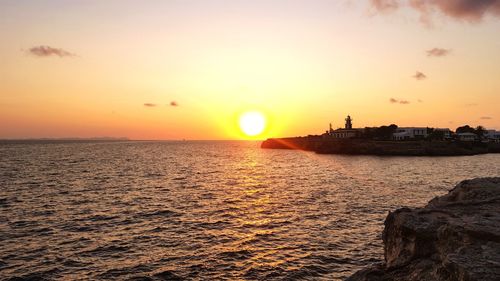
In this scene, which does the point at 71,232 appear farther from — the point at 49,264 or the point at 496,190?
the point at 496,190

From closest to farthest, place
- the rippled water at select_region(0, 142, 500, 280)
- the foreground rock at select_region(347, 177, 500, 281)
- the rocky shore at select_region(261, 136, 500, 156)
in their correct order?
the foreground rock at select_region(347, 177, 500, 281) → the rippled water at select_region(0, 142, 500, 280) → the rocky shore at select_region(261, 136, 500, 156)

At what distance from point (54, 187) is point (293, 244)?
168 ft

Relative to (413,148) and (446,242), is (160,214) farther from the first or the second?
(413,148)

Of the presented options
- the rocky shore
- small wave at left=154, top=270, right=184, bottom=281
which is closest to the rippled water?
small wave at left=154, top=270, right=184, bottom=281

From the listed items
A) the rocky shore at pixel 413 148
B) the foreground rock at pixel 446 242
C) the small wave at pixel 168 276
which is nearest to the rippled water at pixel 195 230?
the small wave at pixel 168 276

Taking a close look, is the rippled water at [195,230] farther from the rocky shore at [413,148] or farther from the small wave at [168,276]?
the rocky shore at [413,148]

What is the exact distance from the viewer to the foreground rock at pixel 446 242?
10.8 metres

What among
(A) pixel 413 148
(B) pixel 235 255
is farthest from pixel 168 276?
(A) pixel 413 148

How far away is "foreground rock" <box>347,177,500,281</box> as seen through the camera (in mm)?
10828

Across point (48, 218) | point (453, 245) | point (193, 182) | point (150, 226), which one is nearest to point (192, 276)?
point (150, 226)

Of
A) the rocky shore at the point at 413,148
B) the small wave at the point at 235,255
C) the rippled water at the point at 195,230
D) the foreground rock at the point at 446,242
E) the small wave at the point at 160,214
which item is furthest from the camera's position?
the rocky shore at the point at 413,148

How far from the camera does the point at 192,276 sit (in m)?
24.2

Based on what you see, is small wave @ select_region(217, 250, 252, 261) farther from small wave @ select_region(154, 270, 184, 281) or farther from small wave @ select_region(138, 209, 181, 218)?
small wave @ select_region(138, 209, 181, 218)

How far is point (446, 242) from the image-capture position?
44.1 feet
